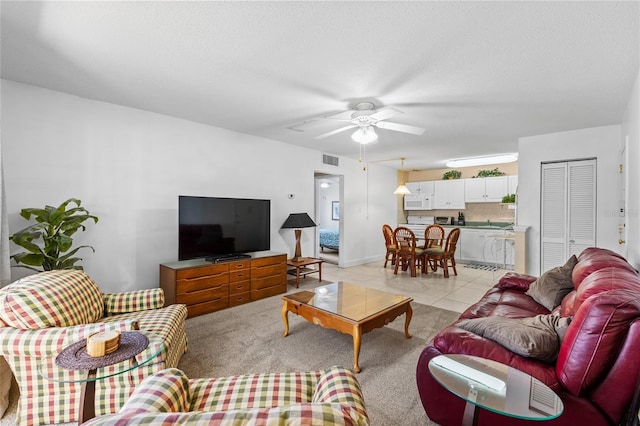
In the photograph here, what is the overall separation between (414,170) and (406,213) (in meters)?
1.29

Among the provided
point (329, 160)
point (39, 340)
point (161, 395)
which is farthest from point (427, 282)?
point (39, 340)

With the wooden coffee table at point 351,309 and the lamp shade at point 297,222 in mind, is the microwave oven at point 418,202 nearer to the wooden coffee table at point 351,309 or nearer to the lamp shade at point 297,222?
the lamp shade at point 297,222

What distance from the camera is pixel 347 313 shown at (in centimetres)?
256

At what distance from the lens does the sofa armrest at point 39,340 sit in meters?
1.65

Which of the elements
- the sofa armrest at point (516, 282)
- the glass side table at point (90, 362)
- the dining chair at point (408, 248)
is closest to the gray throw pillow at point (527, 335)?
the sofa armrest at point (516, 282)

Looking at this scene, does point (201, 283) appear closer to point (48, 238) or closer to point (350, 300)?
point (48, 238)

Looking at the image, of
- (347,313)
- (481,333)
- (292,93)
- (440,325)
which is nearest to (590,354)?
(481,333)

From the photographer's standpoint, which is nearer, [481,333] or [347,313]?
[481,333]

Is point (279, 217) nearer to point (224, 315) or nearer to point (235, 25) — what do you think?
point (224, 315)

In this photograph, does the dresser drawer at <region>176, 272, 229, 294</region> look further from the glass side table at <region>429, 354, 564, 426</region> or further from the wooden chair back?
the wooden chair back

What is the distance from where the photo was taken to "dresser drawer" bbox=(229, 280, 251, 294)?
12.9ft

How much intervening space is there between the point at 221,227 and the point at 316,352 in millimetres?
2177

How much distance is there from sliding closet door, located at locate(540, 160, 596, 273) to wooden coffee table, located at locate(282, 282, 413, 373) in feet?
11.0

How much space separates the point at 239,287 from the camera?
4.02 meters
